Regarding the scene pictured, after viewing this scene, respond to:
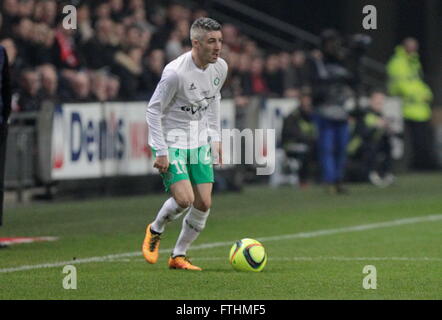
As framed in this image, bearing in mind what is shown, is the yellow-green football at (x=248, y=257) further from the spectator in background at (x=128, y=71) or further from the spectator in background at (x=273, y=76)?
the spectator in background at (x=273, y=76)

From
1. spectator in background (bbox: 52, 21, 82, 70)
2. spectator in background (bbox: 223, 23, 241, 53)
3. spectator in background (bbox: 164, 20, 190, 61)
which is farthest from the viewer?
spectator in background (bbox: 223, 23, 241, 53)

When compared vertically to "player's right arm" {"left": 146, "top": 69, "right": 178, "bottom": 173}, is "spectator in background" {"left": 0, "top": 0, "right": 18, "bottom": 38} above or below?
above

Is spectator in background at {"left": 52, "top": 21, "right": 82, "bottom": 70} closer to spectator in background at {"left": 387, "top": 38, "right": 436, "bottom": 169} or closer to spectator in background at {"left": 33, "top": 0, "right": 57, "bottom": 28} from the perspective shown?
spectator in background at {"left": 33, "top": 0, "right": 57, "bottom": 28}

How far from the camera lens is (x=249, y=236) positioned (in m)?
13.6

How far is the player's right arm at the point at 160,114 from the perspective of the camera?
10.0 meters

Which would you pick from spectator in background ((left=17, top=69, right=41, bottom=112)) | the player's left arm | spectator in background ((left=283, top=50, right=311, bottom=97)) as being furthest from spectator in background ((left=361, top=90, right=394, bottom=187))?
the player's left arm

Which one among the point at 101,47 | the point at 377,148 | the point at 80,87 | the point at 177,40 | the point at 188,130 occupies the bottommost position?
the point at 377,148

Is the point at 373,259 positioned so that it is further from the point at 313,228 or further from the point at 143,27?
the point at 143,27

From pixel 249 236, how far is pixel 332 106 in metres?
6.93

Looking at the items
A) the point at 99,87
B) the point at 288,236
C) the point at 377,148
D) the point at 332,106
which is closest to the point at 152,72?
the point at 99,87

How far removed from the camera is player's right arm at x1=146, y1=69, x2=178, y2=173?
10031 millimetres

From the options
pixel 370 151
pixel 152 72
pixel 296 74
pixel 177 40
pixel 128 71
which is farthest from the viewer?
pixel 296 74

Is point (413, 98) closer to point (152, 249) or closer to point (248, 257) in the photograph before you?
point (152, 249)

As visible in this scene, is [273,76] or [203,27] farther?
[273,76]
